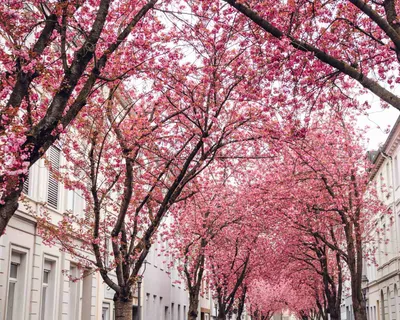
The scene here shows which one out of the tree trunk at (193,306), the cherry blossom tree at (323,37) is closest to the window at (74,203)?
the tree trunk at (193,306)

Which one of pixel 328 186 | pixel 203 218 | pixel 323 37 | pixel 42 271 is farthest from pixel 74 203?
pixel 323 37

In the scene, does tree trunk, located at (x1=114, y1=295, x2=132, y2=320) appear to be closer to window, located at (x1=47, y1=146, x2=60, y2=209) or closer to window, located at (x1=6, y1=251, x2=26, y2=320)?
window, located at (x1=6, y1=251, x2=26, y2=320)

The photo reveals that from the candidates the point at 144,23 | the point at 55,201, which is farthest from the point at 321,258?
the point at 144,23

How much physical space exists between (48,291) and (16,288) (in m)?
2.79

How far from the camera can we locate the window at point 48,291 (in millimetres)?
18375

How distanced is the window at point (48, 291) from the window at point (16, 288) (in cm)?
197

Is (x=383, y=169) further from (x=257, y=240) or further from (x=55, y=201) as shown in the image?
(x=55, y=201)

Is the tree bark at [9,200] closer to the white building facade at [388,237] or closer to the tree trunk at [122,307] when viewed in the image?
the tree trunk at [122,307]

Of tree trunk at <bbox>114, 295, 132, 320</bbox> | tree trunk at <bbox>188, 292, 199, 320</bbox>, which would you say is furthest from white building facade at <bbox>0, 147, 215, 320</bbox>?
tree trunk at <bbox>188, 292, 199, 320</bbox>

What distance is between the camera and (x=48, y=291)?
18797 mm

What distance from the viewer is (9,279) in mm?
15453

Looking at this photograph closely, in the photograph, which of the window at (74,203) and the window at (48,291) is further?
the window at (74,203)

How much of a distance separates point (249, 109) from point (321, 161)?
7173 mm

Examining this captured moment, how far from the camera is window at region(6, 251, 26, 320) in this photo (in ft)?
51.5
